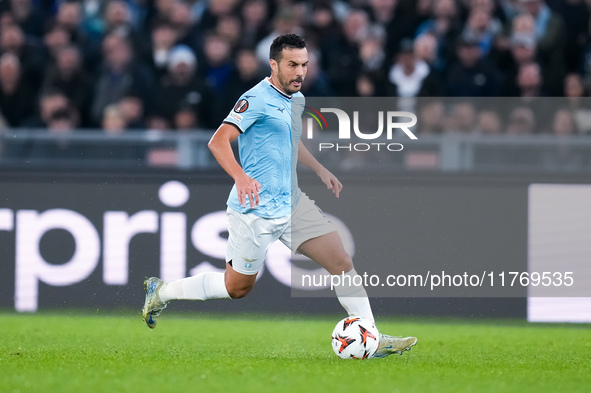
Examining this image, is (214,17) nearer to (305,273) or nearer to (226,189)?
(226,189)

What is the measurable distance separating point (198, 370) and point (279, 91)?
1.81 m

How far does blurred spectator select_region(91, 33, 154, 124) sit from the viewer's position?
9891mm

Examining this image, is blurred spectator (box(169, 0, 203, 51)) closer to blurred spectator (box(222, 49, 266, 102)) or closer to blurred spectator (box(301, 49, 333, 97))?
blurred spectator (box(222, 49, 266, 102))

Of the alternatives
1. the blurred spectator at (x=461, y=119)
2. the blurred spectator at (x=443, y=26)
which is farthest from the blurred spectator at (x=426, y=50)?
the blurred spectator at (x=461, y=119)

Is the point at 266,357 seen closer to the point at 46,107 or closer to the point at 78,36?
the point at 46,107

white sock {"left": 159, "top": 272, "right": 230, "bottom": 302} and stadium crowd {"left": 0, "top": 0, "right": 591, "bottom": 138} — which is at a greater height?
stadium crowd {"left": 0, "top": 0, "right": 591, "bottom": 138}

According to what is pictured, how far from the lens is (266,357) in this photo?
615cm

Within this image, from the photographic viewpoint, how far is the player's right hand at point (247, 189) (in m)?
5.60

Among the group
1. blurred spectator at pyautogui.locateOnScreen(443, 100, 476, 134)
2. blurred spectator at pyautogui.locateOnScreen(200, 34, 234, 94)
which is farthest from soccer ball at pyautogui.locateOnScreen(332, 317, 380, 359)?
blurred spectator at pyautogui.locateOnScreen(200, 34, 234, 94)

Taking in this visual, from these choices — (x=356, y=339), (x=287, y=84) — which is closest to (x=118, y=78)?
(x=287, y=84)

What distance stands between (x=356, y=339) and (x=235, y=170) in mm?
1302

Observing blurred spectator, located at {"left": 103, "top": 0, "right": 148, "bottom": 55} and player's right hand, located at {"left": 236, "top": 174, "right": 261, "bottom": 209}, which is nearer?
player's right hand, located at {"left": 236, "top": 174, "right": 261, "bottom": 209}

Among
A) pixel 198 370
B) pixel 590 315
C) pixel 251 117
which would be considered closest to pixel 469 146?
pixel 590 315

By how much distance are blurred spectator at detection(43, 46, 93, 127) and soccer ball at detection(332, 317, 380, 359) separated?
4.87 meters
